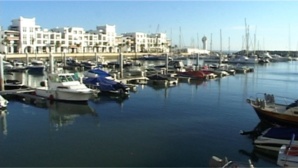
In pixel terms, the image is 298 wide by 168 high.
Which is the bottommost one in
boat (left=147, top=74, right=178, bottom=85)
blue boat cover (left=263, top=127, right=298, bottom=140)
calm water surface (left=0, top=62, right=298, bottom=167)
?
calm water surface (left=0, top=62, right=298, bottom=167)

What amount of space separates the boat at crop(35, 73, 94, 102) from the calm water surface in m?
1.13

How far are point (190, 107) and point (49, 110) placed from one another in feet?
46.0

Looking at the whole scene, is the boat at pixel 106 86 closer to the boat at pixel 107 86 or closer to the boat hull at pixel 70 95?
the boat at pixel 107 86

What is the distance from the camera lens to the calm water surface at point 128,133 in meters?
19.2

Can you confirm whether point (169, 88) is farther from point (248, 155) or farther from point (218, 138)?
point (248, 155)

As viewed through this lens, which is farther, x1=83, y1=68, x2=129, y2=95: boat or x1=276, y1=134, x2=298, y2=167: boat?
x1=83, y1=68, x2=129, y2=95: boat

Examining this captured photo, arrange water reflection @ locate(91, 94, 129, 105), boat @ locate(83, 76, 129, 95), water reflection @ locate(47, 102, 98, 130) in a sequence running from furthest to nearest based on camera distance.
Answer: boat @ locate(83, 76, 129, 95), water reflection @ locate(91, 94, 129, 105), water reflection @ locate(47, 102, 98, 130)

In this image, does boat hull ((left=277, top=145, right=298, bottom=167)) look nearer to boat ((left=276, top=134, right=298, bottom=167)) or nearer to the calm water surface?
boat ((left=276, top=134, right=298, bottom=167))

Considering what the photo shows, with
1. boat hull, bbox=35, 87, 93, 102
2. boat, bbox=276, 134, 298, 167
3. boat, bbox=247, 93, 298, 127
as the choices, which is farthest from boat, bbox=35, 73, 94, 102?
boat, bbox=276, 134, 298, 167

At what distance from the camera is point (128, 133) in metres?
24.3

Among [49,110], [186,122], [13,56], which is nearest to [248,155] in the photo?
[186,122]

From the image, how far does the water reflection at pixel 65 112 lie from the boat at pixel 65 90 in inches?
29.0

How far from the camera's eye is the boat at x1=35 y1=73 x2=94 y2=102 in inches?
1389

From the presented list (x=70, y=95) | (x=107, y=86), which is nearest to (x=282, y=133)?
(x=70, y=95)
